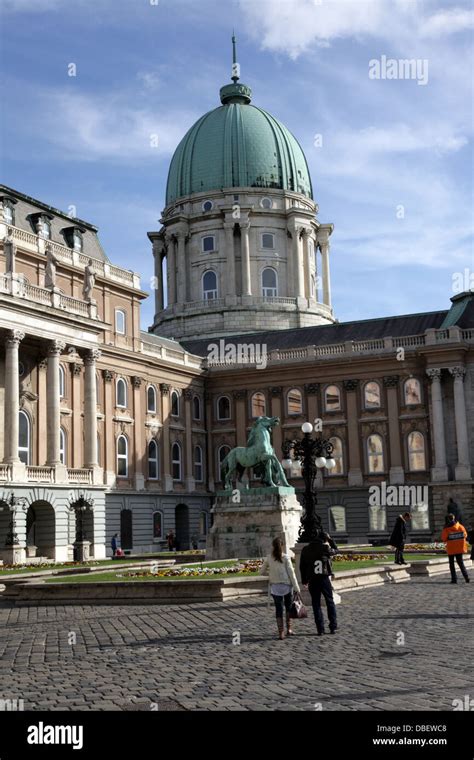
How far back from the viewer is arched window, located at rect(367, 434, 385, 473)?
225 feet

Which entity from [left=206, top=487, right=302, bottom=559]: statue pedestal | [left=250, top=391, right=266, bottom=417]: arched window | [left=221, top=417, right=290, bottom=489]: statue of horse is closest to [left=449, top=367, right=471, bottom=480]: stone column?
[left=250, top=391, right=266, bottom=417]: arched window

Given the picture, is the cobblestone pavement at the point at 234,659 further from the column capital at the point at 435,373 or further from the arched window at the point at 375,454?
the arched window at the point at 375,454

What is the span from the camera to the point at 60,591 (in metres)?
25.4

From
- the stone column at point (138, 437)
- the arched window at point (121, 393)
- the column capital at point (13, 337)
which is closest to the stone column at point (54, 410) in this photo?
the column capital at point (13, 337)

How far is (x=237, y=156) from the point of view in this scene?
91.6 meters

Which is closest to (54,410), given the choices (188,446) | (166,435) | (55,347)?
(55,347)

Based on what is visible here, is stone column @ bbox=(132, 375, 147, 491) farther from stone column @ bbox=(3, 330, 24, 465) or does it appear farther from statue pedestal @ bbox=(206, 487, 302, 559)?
statue pedestal @ bbox=(206, 487, 302, 559)

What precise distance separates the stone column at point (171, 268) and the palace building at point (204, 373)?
0.16 metres

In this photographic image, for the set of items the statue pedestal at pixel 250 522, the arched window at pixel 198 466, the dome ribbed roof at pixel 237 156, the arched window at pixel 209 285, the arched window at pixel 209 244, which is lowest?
the statue pedestal at pixel 250 522

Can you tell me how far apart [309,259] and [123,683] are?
8162 centimetres

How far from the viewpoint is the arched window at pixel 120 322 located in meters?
64.4

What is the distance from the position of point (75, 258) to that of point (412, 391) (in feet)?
83.0

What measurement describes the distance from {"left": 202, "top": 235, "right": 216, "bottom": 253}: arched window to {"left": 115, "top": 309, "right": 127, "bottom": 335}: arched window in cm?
2698
